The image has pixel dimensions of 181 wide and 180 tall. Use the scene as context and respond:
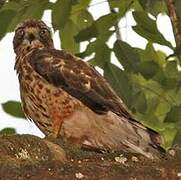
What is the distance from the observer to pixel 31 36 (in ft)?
18.6

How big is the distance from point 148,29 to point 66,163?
7.94ft

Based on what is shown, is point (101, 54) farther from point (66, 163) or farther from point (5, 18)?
point (66, 163)

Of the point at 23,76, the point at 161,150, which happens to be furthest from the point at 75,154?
the point at 23,76

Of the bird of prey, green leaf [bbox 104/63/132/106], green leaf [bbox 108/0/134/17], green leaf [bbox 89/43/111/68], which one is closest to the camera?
the bird of prey

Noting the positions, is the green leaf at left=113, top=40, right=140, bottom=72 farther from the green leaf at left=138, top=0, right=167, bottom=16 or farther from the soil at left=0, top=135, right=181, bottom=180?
the soil at left=0, top=135, right=181, bottom=180

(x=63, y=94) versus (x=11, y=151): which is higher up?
(x=11, y=151)

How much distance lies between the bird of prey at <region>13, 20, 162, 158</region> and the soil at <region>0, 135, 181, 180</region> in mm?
1025

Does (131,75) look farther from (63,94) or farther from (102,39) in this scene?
(63,94)

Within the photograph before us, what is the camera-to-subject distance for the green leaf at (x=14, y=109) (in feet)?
16.3

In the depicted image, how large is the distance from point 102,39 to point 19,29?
75 cm

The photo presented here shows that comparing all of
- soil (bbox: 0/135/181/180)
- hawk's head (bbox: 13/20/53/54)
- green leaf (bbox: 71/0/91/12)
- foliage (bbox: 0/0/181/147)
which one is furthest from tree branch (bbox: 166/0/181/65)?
soil (bbox: 0/135/181/180)

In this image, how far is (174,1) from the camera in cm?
485

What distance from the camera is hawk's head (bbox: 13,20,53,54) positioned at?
217 inches

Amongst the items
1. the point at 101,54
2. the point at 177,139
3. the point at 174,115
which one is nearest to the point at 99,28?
the point at 101,54
